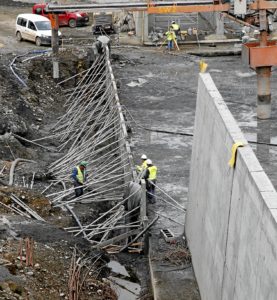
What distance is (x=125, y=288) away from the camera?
54.4 feet

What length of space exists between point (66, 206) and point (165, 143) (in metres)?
6.04

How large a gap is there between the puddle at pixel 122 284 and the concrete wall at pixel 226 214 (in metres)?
1.69

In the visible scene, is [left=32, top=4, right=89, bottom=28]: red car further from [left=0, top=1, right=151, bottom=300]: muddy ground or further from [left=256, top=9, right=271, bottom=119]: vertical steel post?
[left=256, top=9, right=271, bottom=119]: vertical steel post

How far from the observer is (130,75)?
32.5 meters

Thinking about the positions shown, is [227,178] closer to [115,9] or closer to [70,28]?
[115,9]

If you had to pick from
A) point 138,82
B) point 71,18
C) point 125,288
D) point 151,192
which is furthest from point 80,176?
point 71,18

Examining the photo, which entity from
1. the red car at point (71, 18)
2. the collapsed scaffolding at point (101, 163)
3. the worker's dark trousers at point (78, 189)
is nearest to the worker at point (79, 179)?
the worker's dark trousers at point (78, 189)

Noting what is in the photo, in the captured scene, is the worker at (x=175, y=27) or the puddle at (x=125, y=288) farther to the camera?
the worker at (x=175, y=27)

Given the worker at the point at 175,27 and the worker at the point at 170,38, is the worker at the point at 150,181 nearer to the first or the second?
the worker at the point at 170,38

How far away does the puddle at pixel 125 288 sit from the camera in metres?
16.2

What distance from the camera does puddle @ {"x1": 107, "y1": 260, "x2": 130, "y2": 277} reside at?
17.0 meters

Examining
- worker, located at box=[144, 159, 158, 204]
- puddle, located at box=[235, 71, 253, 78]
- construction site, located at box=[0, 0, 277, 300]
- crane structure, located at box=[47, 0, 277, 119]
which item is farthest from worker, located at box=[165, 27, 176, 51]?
worker, located at box=[144, 159, 158, 204]

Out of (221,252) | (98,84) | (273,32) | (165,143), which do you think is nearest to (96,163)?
(165,143)

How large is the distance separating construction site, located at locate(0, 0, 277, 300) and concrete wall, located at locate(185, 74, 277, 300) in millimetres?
33
